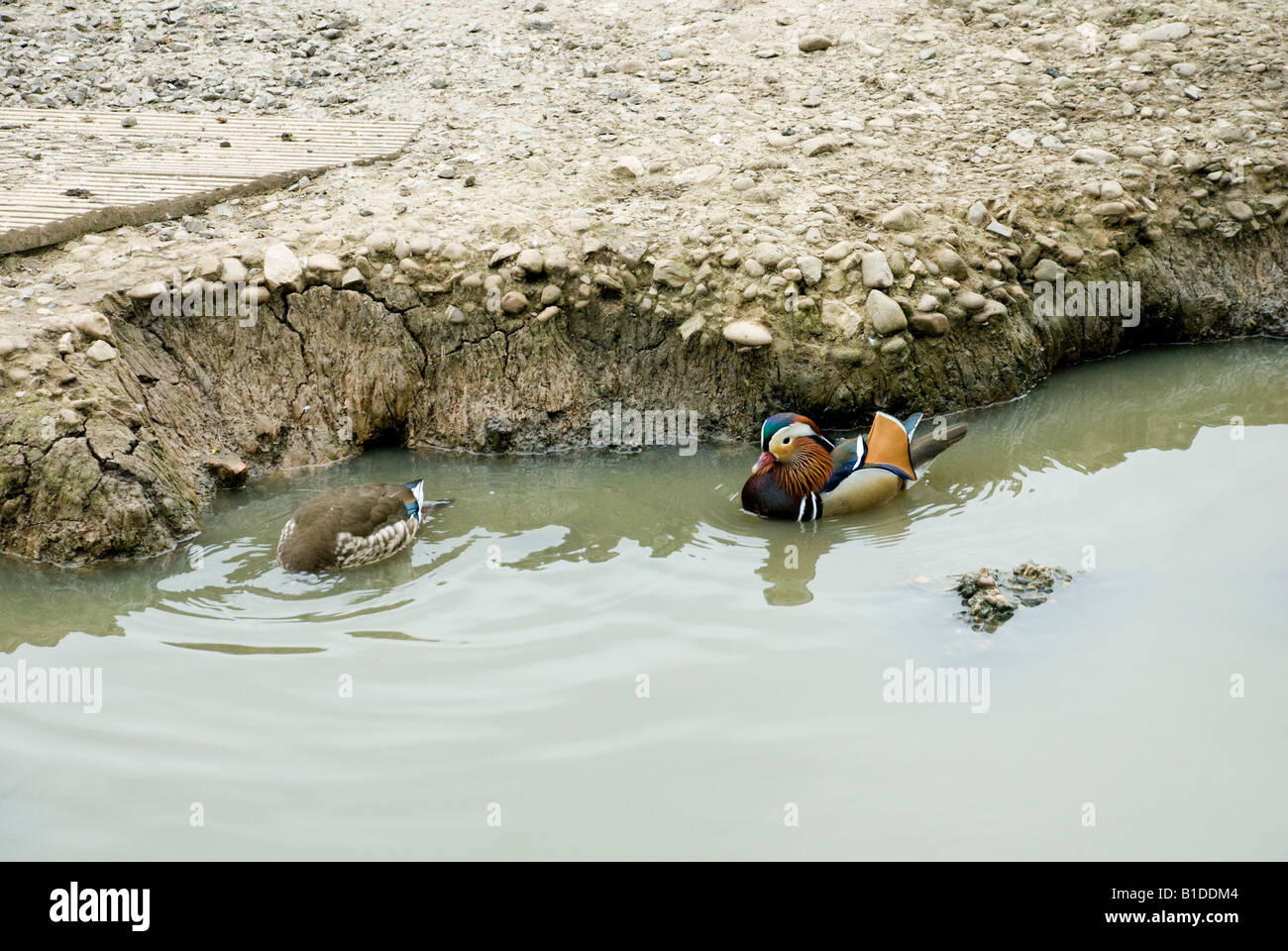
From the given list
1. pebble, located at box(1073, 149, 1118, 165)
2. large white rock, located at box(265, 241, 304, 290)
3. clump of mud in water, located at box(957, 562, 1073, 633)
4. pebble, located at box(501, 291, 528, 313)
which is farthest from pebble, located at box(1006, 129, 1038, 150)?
large white rock, located at box(265, 241, 304, 290)

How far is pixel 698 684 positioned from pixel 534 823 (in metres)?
1.04

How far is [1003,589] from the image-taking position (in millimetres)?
5414

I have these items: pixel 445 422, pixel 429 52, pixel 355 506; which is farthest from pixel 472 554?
pixel 429 52

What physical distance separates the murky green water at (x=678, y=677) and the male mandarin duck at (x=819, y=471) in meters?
0.12

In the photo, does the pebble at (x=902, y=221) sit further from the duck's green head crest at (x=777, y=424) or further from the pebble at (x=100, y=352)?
the pebble at (x=100, y=352)

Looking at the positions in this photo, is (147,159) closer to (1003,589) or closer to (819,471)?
(819,471)

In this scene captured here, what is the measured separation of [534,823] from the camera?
4.10m

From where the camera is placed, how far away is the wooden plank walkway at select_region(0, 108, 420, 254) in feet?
24.3

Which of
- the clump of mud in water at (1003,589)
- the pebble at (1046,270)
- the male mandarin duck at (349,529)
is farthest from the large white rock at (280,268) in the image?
the pebble at (1046,270)

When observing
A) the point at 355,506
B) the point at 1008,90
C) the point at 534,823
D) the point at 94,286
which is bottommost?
the point at 534,823

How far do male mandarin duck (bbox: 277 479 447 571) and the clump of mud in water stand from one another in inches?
112

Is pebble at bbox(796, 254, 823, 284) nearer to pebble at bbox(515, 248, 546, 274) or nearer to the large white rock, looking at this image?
pebble at bbox(515, 248, 546, 274)

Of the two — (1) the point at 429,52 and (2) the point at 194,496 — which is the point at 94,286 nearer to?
(2) the point at 194,496

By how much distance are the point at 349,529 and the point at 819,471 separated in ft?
8.18
